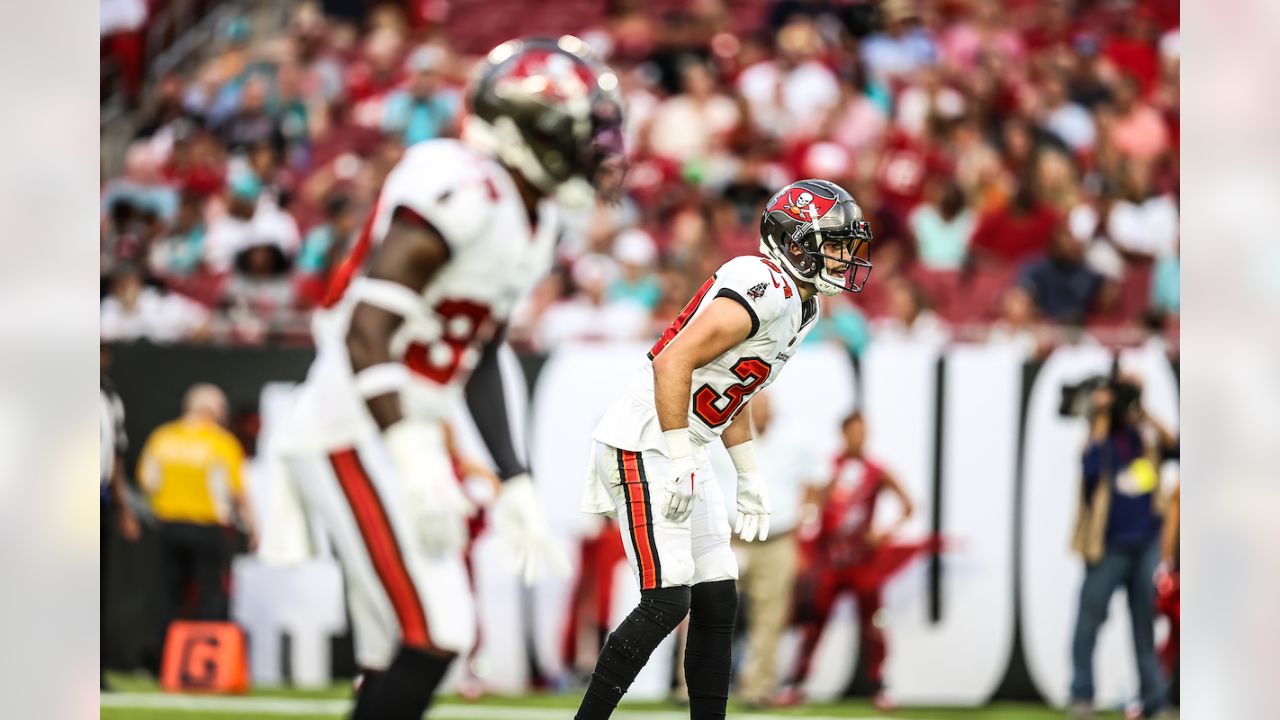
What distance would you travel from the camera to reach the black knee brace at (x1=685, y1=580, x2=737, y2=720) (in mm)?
5086

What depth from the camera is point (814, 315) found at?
5.27m

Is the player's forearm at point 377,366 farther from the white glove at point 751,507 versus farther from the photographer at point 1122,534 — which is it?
the photographer at point 1122,534

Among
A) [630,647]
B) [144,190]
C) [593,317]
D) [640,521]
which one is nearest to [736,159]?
[593,317]

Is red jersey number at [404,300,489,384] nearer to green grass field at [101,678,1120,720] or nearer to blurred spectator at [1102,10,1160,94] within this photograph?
green grass field at [101,678,1120,720]

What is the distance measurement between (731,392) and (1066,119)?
29.0 ft

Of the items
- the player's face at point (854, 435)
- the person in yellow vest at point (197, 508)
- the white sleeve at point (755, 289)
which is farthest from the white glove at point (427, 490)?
the person in yellow vest at point (197, 508)

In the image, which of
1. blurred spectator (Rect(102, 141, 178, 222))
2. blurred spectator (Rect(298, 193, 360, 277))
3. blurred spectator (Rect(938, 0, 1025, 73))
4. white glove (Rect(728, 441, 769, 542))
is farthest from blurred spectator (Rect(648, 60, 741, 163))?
white glove (Rect(728, 441, 769, 542))

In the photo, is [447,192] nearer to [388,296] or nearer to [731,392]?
[388,296]

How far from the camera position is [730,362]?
16.8 ft

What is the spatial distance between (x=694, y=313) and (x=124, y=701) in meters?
5.22

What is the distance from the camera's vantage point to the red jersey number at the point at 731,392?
16.9 ft

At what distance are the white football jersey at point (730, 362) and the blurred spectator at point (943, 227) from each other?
6687 millimetres
